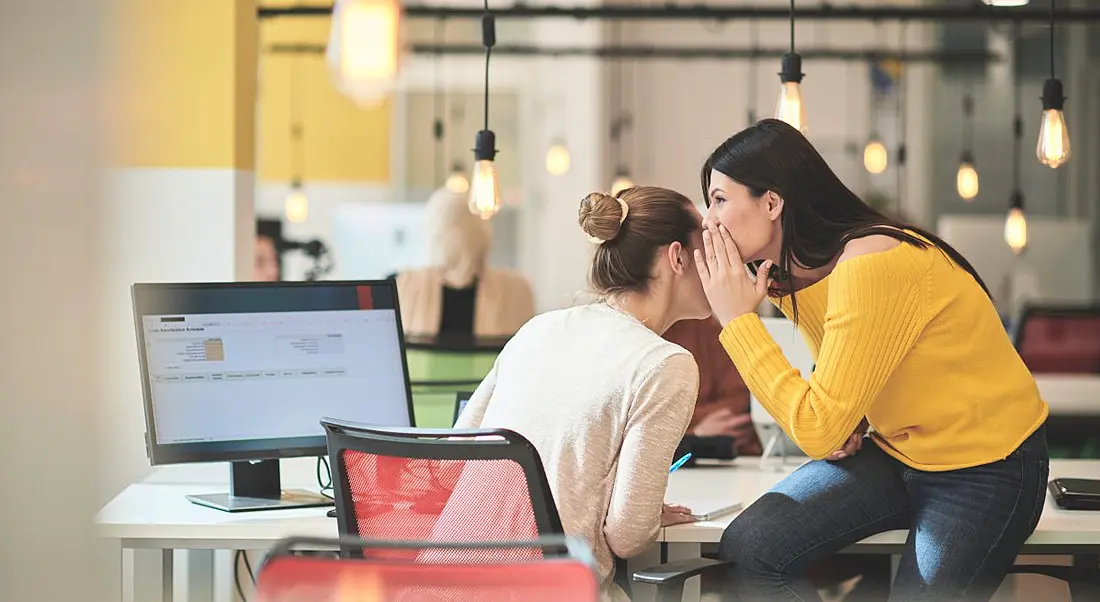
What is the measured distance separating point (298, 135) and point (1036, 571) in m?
8.19

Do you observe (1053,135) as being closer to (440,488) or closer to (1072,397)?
(1072,397)

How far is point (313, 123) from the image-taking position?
33.4ft

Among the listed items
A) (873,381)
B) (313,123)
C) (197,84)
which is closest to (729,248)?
(873,381)

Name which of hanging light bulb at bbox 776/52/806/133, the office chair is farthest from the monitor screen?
the office chair

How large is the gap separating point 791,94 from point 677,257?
3.89 feet

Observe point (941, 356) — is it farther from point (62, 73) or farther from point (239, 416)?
point (62, 73)

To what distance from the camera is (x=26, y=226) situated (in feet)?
4.39

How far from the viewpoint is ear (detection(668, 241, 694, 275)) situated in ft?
8.14

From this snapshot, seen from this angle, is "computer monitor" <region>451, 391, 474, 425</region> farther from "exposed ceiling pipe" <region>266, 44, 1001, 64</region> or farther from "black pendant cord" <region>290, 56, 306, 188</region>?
"black pendant cord" <region>290, 56, 306, 188</region>

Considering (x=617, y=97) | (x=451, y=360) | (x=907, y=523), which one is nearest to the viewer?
(x=907, y=523)

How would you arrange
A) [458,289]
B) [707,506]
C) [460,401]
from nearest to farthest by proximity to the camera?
1. [707,506]
2. [460,401]
3. [458,289]

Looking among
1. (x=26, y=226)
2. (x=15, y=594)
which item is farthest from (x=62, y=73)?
(x=15, y=594)

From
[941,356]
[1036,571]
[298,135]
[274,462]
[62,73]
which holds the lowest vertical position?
[1036,571]

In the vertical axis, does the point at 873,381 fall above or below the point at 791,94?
below
